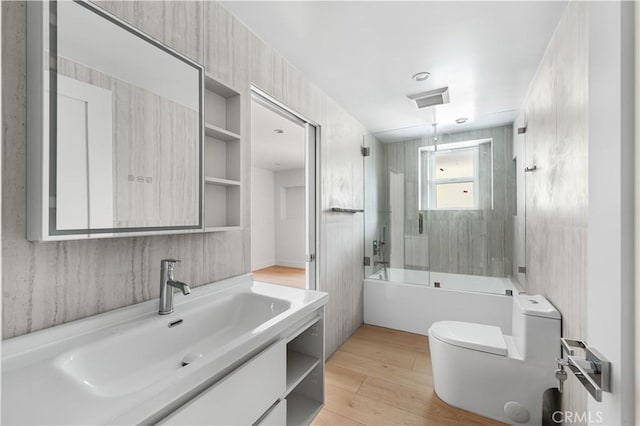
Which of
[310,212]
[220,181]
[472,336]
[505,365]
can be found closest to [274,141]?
[310,212]

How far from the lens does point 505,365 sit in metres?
1.71

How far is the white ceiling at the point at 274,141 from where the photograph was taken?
3131 mm

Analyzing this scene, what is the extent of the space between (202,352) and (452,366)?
5.19 feet

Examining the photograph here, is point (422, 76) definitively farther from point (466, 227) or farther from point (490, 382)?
point (490, 382)

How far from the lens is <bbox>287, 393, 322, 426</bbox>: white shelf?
145cm

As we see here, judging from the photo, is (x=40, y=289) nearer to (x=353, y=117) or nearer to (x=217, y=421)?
(x=217, y=421)

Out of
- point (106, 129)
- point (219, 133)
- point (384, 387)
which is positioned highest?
point (219, 133)

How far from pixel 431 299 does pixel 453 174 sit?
1.38 meters

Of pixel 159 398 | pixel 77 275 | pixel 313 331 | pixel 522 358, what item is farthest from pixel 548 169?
pixel 77 275

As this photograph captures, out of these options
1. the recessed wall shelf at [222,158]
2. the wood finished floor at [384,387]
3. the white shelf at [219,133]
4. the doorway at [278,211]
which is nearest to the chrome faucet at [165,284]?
the recessed wall shelf at [222,158]

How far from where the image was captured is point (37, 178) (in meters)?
0.82

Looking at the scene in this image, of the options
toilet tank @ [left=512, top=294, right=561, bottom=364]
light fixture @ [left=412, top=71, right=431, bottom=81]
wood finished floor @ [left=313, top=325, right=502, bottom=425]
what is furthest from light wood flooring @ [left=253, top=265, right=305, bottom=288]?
light fixture @ [left=412, top=71, right=431, bottom=81]

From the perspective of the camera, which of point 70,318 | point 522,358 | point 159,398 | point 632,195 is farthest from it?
point 522,358

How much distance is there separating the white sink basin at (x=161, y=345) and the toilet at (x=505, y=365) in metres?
1.28
